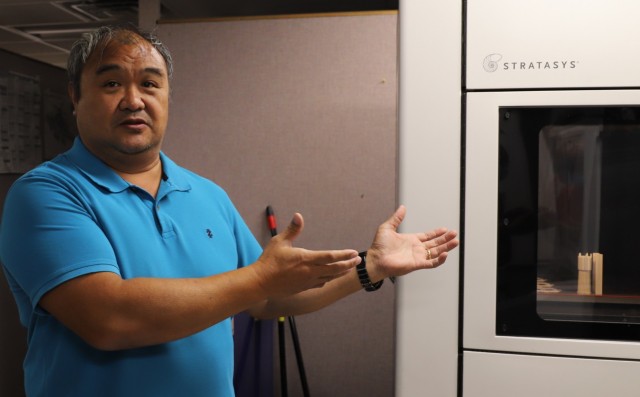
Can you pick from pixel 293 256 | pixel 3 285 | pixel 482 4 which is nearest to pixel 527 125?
pixel 482 4

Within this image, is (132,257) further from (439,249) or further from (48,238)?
(439,249)

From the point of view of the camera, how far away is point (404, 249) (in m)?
1.14

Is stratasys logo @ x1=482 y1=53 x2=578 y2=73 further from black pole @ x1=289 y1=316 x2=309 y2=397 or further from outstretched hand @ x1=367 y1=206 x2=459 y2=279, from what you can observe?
black pole @ x1=289 y1=316 x2=309 y2=397

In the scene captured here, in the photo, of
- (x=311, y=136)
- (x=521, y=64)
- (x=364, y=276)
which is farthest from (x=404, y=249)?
(x=311, y=136)

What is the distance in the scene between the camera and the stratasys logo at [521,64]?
1044 millimetres

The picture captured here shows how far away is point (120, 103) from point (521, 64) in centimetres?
83

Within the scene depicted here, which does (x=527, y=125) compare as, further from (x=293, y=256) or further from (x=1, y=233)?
(x=1, y=233)

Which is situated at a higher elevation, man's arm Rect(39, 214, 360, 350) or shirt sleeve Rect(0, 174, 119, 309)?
shirt sleeve Rect(0, 174, 119, 309)

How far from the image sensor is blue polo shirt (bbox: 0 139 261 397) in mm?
972

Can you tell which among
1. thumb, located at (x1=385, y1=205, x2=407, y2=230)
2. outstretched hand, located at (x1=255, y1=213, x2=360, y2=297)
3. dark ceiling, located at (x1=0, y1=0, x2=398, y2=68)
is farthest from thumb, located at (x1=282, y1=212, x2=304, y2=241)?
dark ceiling, located at (x1=0, y1=0, x2=398, y2=68)

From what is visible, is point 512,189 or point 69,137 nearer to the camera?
point 512,189

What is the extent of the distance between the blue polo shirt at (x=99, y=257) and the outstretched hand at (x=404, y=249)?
0.36 metres

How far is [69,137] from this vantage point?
131 inches

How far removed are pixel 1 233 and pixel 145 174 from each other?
1.02 ft
